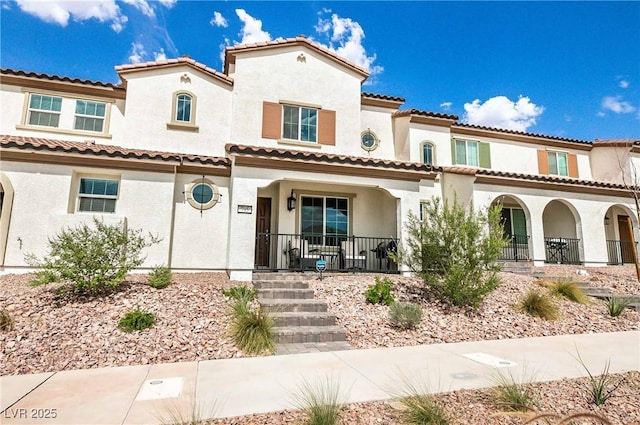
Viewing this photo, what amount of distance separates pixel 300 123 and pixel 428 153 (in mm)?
6403

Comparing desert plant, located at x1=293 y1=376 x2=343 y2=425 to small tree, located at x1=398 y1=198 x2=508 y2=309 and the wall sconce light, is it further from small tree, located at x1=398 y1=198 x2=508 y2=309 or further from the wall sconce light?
the wall sconce light

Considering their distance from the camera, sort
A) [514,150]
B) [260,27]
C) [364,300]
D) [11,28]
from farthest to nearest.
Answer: [514,150] < [260,27] < [11,28] < [364,300]

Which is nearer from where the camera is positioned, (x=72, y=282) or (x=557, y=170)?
(x=72, y=282)

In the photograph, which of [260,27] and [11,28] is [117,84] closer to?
[11,28]

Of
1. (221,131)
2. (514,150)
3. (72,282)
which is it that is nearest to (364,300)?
(72,282)

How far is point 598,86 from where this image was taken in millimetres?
16141

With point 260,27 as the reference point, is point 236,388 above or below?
below

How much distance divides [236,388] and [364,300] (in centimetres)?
496

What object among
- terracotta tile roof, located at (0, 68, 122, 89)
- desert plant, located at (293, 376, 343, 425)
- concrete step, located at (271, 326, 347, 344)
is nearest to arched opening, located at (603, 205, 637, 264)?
concrete step, located at (271, 326, 347, 344)

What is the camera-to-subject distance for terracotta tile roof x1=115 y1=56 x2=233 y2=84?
43.3ft

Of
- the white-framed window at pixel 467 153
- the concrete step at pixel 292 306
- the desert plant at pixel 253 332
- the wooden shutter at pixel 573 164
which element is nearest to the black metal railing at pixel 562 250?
the wooden shutter at pixel 573 164

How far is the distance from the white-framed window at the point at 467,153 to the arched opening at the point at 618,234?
7626 millimetres

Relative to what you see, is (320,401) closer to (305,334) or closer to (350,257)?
(305,334)

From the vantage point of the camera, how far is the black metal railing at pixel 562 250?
55.3 feet
